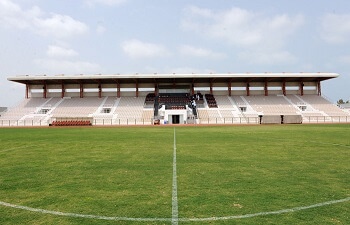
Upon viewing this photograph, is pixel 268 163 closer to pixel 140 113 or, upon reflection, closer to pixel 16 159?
pixel 16 159

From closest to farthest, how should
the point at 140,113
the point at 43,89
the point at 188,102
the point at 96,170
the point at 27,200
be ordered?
the point at 27,200, the point at 96,170, the point at 140,113, the point at 188,102, the point at 43,89

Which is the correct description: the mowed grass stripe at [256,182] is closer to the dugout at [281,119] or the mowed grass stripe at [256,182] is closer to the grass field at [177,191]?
the grass field at [177,191]

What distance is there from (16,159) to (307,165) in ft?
35.5

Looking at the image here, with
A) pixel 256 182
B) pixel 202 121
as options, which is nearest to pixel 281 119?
pixel 202 121

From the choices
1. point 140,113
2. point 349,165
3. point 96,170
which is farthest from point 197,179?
point 140,113

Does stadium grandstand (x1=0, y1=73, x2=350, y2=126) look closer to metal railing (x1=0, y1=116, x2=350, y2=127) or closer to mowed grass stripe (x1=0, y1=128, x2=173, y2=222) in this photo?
metal railing (x1=0, y1=116, x2=350, y2=127)

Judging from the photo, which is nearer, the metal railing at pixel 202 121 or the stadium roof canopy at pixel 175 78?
the metal railing at pixel 202 121

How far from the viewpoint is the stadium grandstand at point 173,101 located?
48281mm

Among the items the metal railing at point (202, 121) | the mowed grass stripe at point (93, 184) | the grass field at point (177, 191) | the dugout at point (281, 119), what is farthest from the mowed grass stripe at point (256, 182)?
the metal railing at point (202, 121)

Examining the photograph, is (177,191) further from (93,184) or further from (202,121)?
(202,121)

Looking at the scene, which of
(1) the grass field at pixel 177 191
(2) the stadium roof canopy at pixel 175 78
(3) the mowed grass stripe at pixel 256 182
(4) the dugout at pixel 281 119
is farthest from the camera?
(2) the stadium roof canopy at pixel 175 78

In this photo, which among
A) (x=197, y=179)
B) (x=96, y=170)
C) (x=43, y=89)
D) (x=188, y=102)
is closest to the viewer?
(x=197, y=179)

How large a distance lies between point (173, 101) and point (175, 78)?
15.5ft

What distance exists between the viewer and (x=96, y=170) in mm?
8398
